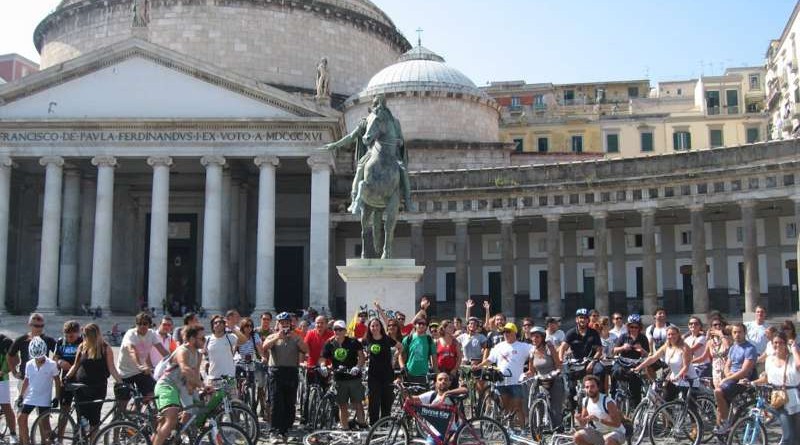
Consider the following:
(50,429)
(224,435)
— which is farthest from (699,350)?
(50,429)

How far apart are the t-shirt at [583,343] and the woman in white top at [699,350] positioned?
1.50 meters

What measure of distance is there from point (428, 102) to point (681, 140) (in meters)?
23.2

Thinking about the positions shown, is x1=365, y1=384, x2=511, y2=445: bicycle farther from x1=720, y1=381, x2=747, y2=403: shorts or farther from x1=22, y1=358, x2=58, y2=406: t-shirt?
x1=22, y1=358, x2=58, y2=406: t-shirt

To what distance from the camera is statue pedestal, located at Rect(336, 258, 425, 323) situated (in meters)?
19.0

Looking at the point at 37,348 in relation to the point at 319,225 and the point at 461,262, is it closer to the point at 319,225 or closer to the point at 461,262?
the point at 319,225

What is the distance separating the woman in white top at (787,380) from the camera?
12727 millimetres

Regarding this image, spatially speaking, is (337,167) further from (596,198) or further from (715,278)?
(715,278)

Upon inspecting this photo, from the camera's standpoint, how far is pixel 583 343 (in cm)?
1531

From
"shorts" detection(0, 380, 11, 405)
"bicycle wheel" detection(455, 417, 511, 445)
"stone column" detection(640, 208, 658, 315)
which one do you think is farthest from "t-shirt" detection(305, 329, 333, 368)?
"stone column" detection(640, 208, 658, 315)

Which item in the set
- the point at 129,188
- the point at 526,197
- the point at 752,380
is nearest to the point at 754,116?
the point at 526,197

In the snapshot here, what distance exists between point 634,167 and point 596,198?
2163 millimetres

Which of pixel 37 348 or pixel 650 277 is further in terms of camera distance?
pixel 650 277

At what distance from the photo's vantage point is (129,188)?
46.0 meters

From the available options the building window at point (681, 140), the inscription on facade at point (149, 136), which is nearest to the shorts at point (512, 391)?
the inscription on facade at point (149, 136)
